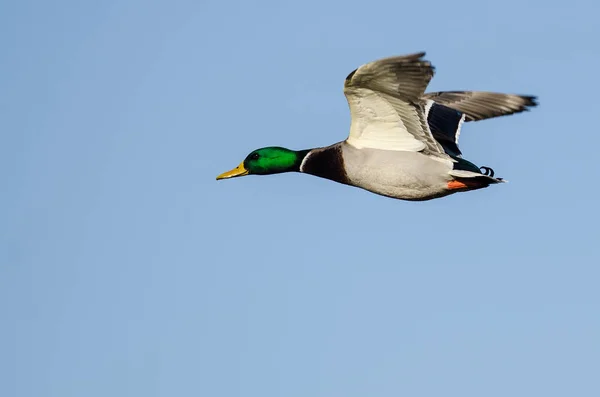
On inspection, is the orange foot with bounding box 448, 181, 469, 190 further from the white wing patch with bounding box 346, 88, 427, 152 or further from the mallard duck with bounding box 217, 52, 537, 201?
the white wing patch with bounding box 346, 88, 427, 152

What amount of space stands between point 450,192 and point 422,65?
265cm

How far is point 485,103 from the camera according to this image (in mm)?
19781

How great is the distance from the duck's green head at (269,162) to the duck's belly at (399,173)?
4.71 ft

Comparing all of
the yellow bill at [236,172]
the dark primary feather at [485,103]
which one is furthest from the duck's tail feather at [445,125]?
the yellow bill at [236,172]

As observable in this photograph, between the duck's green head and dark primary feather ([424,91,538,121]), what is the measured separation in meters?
3.44

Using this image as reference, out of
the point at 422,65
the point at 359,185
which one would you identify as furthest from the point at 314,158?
the point at 422,65

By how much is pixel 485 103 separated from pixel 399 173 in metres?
4.22

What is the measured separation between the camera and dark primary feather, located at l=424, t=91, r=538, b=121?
19.5 m

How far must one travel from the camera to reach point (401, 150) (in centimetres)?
1636

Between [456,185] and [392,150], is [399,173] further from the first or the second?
[456,185]

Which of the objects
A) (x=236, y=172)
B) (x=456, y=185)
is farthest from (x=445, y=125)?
(x=236, y=172)

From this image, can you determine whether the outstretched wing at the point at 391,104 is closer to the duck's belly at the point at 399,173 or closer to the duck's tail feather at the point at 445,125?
the duck's belly at the point at 399,173

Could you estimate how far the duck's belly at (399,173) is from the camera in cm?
1620

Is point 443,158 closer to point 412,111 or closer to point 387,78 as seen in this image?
point 412,111
